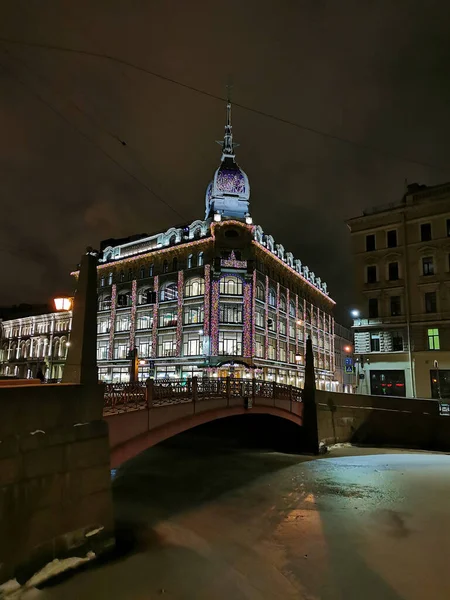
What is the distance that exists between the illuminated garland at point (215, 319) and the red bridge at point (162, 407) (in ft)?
62.5

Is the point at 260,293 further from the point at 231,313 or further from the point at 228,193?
the point at 228,193

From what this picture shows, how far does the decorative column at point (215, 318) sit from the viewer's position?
4194 centimetres

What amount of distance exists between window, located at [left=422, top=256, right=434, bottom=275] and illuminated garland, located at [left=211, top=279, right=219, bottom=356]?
19632mm

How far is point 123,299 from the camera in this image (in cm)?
5181

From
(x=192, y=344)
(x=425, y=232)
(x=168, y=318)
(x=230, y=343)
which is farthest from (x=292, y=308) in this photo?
(x=425, y=232)

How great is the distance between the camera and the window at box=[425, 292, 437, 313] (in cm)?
3634

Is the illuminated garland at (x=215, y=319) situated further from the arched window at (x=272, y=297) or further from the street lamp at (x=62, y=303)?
the street lamp at (x=62, y=303)

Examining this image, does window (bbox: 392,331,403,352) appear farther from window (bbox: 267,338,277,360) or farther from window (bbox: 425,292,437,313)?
window (bbox: 267,338,277,360)

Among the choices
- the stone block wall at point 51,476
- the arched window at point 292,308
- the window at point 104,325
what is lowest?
the stone block wall at point 51,476

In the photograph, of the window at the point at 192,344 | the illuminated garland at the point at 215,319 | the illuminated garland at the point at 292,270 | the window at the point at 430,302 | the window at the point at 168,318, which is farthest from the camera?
the window at the point at 168,318

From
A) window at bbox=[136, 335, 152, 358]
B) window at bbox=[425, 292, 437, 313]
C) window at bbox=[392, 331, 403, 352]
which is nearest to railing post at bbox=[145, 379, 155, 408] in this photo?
window at bbox=[392, 331, 403, 352]

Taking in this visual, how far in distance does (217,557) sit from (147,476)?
9947mm

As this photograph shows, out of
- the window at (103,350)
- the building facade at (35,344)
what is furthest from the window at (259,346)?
the building facade at (35,344)

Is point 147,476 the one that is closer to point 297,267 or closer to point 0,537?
point 0,537
